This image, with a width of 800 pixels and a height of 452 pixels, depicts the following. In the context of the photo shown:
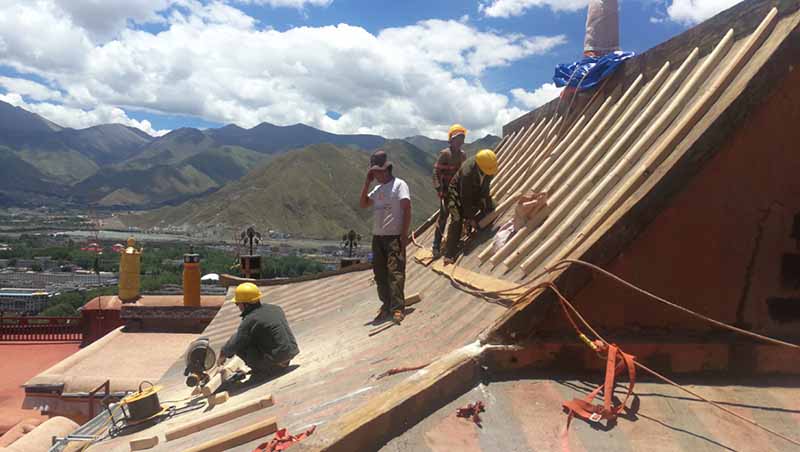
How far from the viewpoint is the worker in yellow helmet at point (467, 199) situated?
5.74 metres

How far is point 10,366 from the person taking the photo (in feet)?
47.2

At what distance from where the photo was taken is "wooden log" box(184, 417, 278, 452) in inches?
122

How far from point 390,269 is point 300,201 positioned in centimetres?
8743

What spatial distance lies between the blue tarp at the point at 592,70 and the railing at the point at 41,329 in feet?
51.3

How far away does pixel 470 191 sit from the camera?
5824 mm

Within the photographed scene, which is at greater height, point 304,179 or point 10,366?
point 304,179

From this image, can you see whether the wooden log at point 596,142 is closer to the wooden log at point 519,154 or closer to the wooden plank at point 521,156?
the wooden plank at point 521,156

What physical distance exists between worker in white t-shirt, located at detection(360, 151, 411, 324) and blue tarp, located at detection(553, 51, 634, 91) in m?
2.34

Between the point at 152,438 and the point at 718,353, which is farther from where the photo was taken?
the point at 152,438

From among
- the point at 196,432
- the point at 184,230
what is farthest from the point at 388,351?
the point at 184,230

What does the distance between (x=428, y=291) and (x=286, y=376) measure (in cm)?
160

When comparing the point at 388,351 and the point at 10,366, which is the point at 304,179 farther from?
the point at 388,351

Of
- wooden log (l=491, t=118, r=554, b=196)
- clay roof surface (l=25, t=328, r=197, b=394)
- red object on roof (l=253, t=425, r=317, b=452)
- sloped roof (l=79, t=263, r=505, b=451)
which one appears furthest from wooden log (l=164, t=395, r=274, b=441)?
clay roof surface (l=25, t=328, r=197, b=394)

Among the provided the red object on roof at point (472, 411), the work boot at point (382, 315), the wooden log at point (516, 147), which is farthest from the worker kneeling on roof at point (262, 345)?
the wooden log at point (516, 147)
